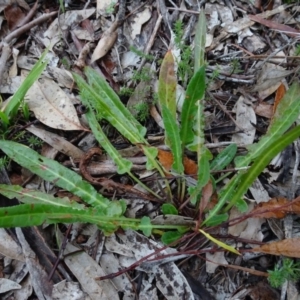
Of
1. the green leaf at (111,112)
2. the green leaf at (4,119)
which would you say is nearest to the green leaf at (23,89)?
the green leaf at (4,119)

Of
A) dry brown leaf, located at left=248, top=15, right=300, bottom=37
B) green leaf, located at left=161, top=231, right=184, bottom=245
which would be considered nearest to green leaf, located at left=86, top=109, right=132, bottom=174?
green leaf, located at left=161, top=231, right=184, bottom=245

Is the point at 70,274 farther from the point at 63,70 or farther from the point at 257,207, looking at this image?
the point at 63,70

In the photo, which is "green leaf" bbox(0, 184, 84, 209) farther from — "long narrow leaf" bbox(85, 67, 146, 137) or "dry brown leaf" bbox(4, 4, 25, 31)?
"dry brown leaf" bbox(4, 4, 25, 31)

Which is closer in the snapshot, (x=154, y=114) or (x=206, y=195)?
(x=206, y=195)

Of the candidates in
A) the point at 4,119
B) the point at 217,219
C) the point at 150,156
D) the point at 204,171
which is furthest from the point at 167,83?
the point at 4,119

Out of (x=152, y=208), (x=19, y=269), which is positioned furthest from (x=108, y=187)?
(x=19, y=269)

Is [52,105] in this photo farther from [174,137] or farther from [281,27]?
[281,27]
